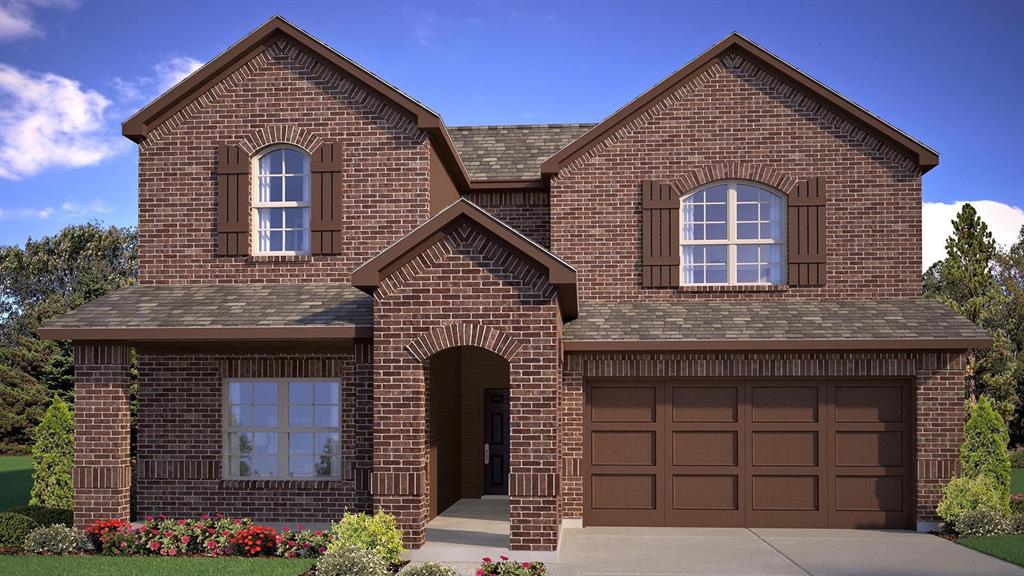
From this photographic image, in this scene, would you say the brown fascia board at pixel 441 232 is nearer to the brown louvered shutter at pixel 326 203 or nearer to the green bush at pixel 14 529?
the brown louvered shutter at pixel 326 203

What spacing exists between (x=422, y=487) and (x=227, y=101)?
7.56 metres

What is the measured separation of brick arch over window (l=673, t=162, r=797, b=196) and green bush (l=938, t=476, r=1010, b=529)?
17.4ft

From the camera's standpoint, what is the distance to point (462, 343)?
40.0ft

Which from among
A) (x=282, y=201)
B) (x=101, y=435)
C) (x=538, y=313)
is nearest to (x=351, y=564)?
(x=538, y=313)

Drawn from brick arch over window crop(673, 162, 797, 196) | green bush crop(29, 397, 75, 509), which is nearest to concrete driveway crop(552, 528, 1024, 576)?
brick arch over window crop(673, 162, 797, 196)

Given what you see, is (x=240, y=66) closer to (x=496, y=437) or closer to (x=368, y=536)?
(x=496, y=437)

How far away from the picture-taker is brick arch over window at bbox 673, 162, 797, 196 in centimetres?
1543

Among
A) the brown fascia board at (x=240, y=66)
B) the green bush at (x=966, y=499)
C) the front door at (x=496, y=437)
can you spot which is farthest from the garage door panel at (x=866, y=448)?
the brown fascia board at (x=240, y=66)

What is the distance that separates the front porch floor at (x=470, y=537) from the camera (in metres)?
11.8

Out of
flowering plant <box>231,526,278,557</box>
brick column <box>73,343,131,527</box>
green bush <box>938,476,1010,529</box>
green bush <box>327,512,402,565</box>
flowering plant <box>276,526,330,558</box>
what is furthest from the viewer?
brick column <box>73,343,131,527</box>

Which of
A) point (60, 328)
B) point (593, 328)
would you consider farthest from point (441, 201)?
point (60, 328)

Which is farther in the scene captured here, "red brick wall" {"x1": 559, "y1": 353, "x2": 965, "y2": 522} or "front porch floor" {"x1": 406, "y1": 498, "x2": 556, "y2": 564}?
"red brick wall" {"x1": 559, "y1": 353, "x2": 965, "y2": 522}

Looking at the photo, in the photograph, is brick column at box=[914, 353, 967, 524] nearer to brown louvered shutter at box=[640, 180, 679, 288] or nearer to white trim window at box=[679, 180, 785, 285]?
white trim window at box=[679, 180, 785, 285]

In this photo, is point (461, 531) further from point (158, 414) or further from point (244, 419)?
point (158, 414)
